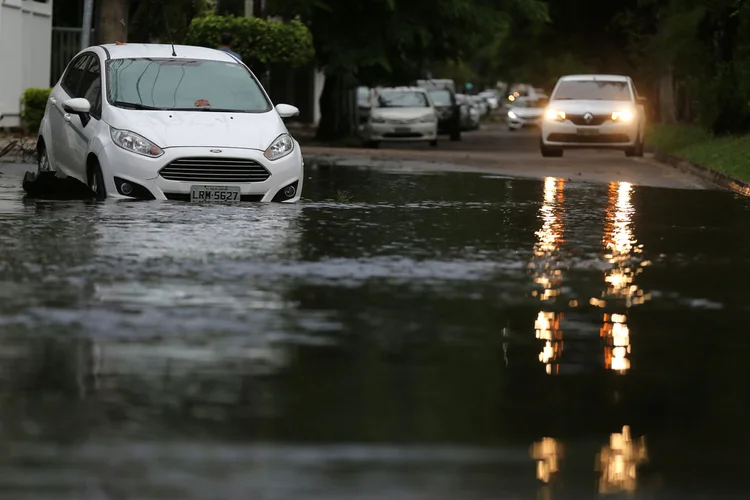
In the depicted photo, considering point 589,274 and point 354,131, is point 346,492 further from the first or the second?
point 354,131

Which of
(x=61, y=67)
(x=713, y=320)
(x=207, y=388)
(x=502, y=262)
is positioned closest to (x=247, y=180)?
(x=502, y=262)

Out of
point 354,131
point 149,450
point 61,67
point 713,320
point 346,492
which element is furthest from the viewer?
point 354,131

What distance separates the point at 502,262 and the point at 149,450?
664cm

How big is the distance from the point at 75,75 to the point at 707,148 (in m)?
16.2

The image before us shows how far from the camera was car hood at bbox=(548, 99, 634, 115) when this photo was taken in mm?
34938

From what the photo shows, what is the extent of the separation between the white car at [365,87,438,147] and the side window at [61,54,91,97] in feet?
76.3

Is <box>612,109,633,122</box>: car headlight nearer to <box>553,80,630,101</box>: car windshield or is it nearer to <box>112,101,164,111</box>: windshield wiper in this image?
<box>553,80,630,101</box>: car windshield

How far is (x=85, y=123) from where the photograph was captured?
17359 millimetres

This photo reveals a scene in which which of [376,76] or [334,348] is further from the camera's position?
[376,76]

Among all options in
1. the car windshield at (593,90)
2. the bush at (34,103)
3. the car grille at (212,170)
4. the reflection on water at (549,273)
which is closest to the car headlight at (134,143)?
the car grille at (212,170)

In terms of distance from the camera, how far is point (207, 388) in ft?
24.6

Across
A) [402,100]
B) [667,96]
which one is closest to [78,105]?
[402,100]

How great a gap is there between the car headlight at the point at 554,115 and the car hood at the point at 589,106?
0.23 feet

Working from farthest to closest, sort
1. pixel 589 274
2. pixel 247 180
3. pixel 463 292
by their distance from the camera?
pixel 247 180 < pixel 589 274 < pixel 463 292
